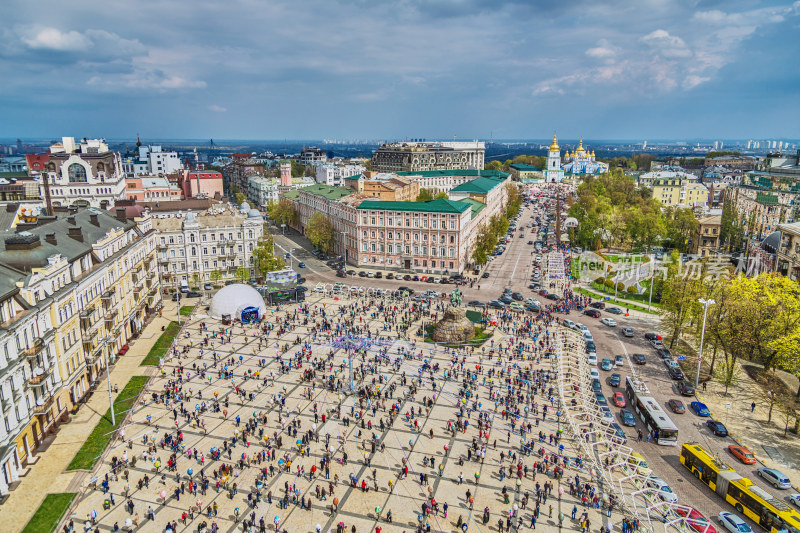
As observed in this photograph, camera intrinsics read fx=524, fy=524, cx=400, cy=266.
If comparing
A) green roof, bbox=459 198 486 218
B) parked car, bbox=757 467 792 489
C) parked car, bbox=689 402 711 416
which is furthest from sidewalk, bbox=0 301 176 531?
green roof, bbox=459 198 486 218

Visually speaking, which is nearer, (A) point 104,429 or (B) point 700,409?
(A) point 104,429

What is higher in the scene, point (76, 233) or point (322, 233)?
point (76, 233)

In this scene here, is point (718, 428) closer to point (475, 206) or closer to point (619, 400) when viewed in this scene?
point (619, 400)

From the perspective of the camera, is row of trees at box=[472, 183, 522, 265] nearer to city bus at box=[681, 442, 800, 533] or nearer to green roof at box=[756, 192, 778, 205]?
green roof at box=[756, 192, 778, 205]

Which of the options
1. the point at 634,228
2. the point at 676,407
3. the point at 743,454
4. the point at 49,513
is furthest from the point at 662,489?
the point at 634,228

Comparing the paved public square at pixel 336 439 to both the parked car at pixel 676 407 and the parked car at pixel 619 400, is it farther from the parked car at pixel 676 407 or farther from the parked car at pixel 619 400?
the parked car at pixel 676 407

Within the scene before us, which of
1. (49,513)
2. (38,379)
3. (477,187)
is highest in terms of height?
(477,187)

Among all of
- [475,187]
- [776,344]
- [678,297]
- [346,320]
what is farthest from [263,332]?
[475,187]
